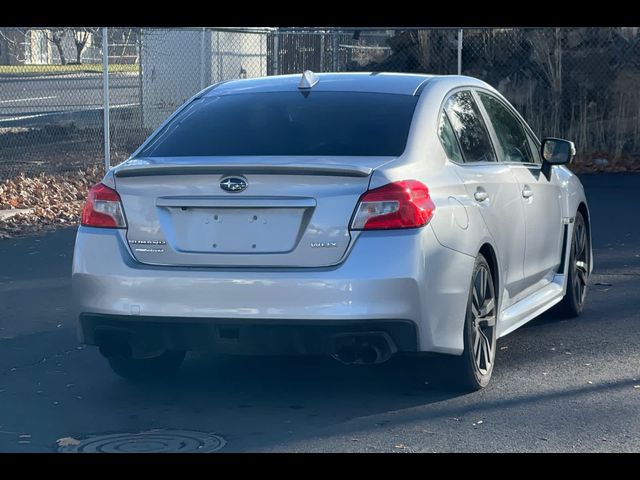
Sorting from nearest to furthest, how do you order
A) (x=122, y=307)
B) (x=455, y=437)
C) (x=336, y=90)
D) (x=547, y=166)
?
(x=455, y=437) < (x=122, y=307) < (x=336, y=90) < (x=547, y=166)

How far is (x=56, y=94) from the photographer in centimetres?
3056

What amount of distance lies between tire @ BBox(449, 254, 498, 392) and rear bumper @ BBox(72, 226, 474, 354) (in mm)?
180

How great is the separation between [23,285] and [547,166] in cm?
438

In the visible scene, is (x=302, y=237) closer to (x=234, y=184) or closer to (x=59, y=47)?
(x=234, y=184)

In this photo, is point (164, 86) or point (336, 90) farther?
point (164, 86)

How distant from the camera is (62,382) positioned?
6.60 metres

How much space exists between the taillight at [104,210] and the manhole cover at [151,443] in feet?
3.39

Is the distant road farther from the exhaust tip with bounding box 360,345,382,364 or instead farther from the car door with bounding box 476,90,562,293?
the exhaust tip with bounding box 360,345,382,364

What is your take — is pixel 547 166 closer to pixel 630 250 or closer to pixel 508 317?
pixel 508 317

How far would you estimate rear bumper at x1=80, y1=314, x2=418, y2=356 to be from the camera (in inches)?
220

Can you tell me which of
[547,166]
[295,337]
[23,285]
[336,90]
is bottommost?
[23,285]

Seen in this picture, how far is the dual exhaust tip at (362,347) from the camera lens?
18.3 ft

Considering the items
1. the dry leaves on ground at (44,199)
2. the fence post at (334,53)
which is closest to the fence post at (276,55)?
the fence post at (334,53)
